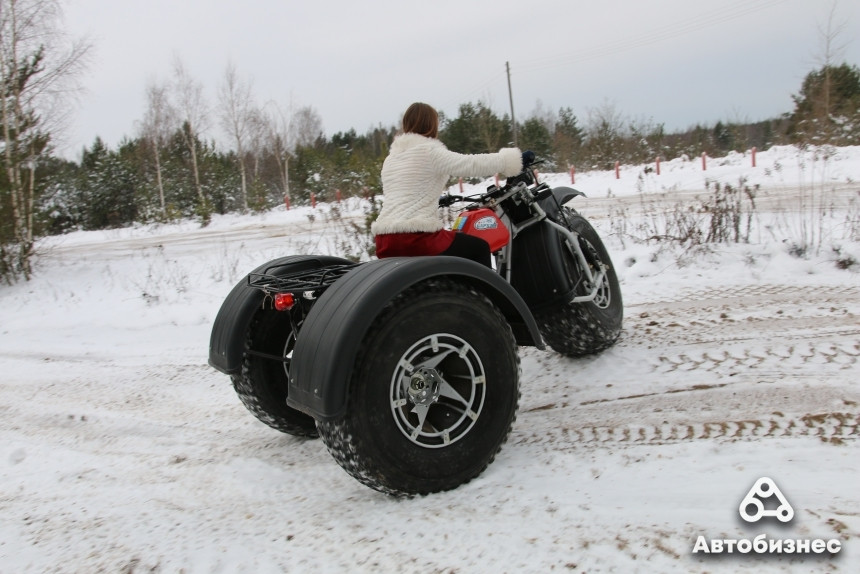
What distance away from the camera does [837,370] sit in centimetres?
376

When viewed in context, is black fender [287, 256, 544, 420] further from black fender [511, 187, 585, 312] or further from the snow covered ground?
black fender [511, 187, 585, 312]

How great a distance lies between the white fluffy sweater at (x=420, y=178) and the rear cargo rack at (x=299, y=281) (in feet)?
1.29

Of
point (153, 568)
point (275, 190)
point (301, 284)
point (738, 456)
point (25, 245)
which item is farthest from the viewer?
point (275, 190)

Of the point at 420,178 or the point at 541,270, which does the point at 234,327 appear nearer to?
the point at 420,178

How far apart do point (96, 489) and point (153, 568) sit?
46.5 inches

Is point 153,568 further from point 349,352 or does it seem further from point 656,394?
point 656,394

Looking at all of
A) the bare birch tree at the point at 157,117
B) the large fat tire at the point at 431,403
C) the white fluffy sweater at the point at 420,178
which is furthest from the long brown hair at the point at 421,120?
the bare birch tree at the point at 157,117

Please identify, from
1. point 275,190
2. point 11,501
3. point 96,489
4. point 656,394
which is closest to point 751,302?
point 656,394

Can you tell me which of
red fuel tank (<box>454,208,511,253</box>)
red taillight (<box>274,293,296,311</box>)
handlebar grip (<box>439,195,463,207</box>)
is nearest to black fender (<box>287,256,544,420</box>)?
red taillight (<box>274,293,296,311</box>)

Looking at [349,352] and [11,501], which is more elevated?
[349,352]

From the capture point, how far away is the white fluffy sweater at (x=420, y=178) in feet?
11.0

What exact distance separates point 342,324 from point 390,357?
0.27m

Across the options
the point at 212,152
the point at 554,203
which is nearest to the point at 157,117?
the point at 212,152

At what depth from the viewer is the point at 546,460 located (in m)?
3.08
